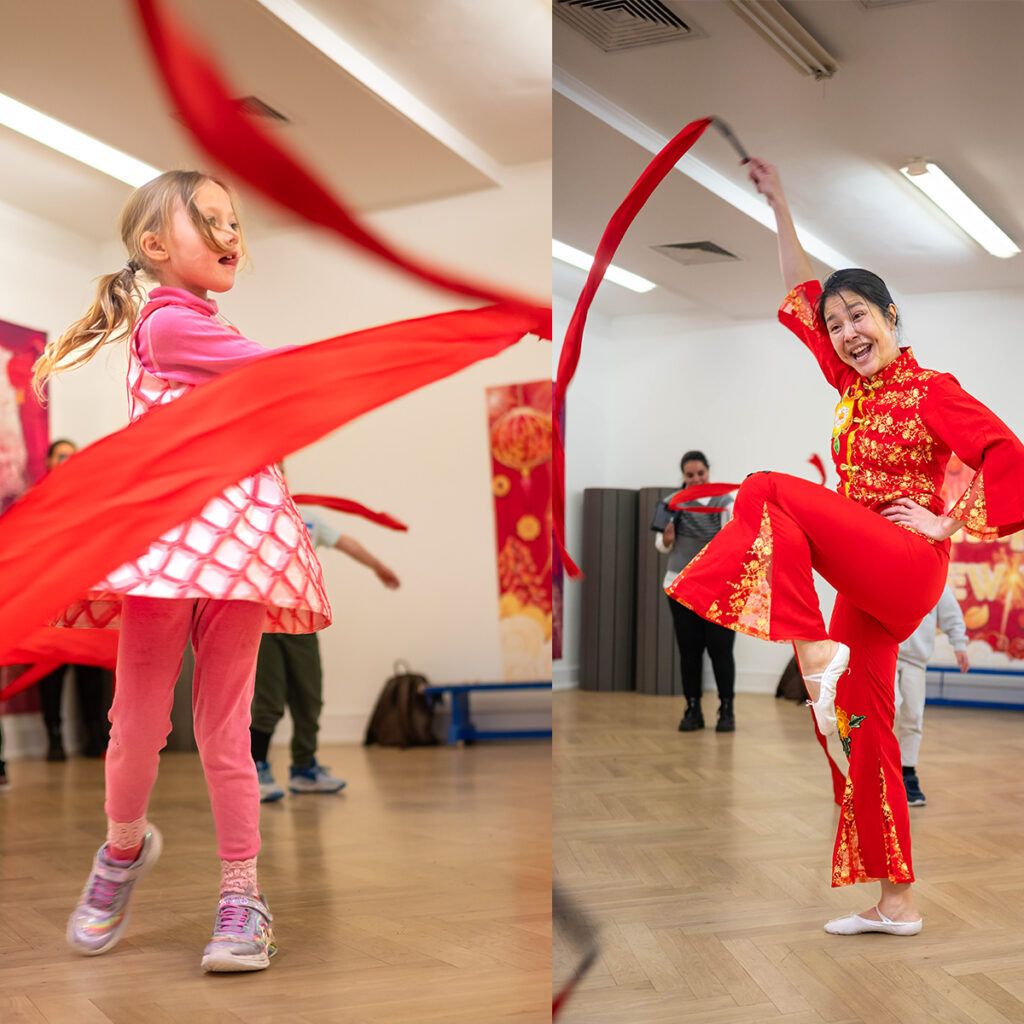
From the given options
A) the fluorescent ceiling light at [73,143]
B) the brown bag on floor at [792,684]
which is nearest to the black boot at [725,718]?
the brown bag on floor at [792,684]

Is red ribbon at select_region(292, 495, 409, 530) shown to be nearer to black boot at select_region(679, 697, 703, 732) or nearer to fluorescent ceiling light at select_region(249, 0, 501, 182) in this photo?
black boot at select_region(679, 697, 703, 732)

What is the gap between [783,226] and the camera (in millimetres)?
1835

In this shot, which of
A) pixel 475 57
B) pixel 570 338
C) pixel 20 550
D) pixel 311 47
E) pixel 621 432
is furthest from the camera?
pixel 475 57

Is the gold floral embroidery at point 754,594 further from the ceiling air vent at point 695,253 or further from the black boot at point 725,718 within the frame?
the ceiling air vent at point 695,253

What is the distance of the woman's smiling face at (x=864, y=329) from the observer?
1.78 meters

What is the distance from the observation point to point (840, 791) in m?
1.84

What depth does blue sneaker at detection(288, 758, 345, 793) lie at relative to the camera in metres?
3.78

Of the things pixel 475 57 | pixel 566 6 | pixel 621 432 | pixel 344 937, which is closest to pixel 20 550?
pixel 344 937

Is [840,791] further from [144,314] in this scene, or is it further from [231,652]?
[144,314]

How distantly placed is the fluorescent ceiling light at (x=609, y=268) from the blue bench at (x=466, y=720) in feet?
11.9

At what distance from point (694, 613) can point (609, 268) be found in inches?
24.9

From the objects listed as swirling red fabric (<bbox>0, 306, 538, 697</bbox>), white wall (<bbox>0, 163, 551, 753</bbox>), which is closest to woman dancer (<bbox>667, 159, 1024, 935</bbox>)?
swirling red fabric (<bbox>0, 306, 538, 697</bbox>)

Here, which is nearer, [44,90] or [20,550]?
[20,550]

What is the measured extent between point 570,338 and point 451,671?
13.4 ft
